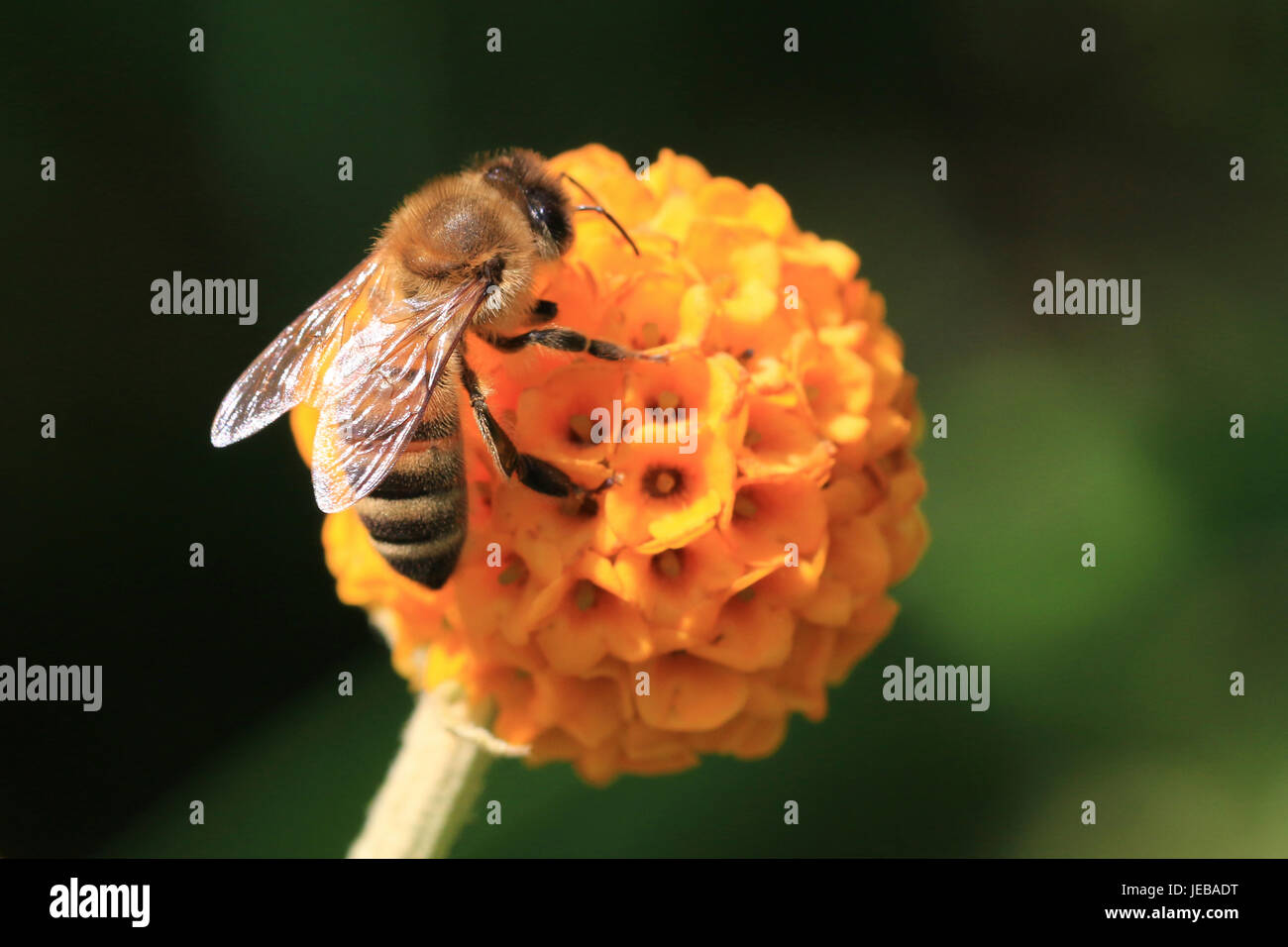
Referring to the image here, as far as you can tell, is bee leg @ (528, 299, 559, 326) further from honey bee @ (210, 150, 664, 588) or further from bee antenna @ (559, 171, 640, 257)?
bee antenna @ (559, 171, 640, 257)

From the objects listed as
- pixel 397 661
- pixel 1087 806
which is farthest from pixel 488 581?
pixel 1087 806

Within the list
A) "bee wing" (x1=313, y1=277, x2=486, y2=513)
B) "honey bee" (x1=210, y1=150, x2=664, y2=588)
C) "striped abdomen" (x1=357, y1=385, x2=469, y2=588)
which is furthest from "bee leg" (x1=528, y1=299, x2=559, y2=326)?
"striped abdomen" (x1=357, y1=385, x2=469, y2=588)

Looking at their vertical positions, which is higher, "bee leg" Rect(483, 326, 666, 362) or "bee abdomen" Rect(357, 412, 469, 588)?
"bee leg" Rect(483, 326, 666, 362)

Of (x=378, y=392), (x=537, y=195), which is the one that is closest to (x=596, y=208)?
(x=537, y=195)

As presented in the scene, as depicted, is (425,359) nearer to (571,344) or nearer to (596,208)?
(571,344)

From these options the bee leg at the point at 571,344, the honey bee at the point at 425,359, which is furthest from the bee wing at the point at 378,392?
the bee leg at the point at 571,344

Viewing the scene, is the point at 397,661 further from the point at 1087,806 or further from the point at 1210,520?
the point at 1210,520

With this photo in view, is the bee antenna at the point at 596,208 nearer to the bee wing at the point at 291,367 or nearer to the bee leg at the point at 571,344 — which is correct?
the bee leg at the point at 571,344
